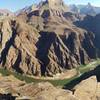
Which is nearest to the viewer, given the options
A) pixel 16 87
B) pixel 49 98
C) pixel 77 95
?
pixel 49 98

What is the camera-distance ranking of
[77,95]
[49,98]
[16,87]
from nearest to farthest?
[49,98] → [77,95] → [16,87]

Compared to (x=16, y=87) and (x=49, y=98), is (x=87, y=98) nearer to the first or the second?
(x=49, y=98)

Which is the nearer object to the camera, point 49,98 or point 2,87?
point 49,98

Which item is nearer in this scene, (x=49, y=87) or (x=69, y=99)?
(x=69, y=99)

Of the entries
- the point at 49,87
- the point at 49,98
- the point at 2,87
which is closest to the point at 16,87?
the point at 2,87

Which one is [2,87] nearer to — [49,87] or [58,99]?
[49,87]

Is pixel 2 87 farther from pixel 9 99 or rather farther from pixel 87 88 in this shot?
pixel 87 88

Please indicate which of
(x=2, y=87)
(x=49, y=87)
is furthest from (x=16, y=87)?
(x=49, y=87)

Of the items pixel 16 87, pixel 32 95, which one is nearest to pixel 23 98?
pixel 32 95
